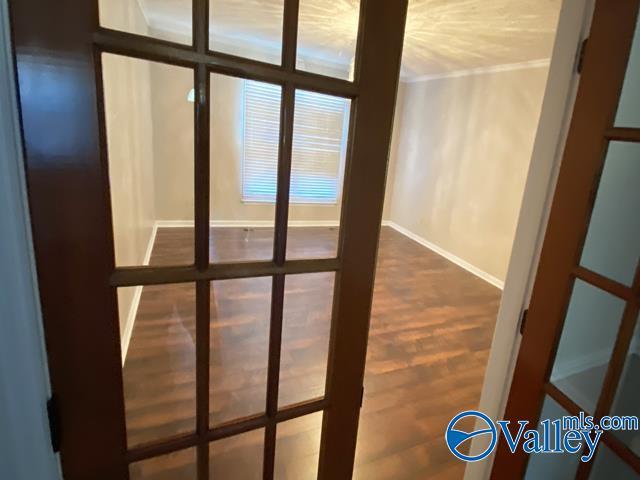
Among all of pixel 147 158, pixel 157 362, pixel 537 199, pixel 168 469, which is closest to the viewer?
pixel 537 199

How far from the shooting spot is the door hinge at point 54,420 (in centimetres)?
64

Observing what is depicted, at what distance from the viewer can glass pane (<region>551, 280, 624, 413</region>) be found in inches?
39.1

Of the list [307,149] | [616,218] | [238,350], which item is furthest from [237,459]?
[307,149]

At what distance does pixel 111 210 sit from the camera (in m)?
0.64

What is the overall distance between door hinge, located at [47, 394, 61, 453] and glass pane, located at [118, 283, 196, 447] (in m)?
0.83

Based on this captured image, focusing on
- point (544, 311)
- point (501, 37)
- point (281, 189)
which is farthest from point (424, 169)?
point (281, 189)

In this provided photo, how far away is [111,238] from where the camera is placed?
642 mm

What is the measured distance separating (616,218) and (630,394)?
49 centimetres

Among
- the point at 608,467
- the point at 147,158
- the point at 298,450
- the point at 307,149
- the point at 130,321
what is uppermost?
the point at 307,149

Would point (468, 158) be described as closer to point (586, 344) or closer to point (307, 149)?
point (307, 149)

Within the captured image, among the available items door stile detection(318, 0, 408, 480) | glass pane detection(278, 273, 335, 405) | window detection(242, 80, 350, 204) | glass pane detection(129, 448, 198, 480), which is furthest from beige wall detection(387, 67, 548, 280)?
glass pane detection(129, 448, 198, 480)

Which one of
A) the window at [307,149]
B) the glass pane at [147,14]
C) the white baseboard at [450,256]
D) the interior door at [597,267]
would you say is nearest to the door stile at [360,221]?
the interior door at [597,267]

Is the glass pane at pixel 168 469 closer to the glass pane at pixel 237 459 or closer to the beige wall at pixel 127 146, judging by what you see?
the glass pane at pixel 237 459

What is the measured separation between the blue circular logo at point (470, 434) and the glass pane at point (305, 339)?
29.8 inches
